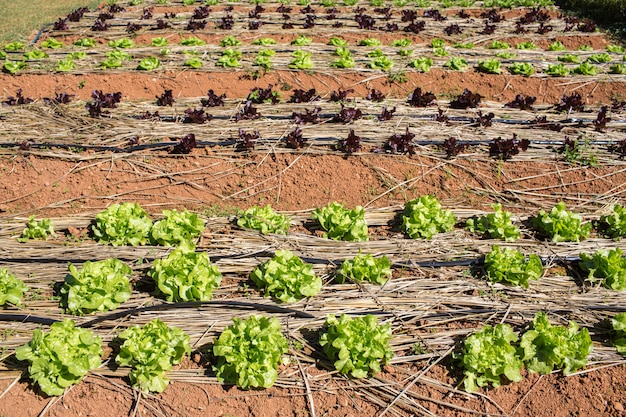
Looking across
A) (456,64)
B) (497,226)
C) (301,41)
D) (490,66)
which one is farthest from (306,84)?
(497,226)

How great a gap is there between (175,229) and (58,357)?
72.2 inches

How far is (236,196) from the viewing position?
6.67m

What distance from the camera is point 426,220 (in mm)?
5727

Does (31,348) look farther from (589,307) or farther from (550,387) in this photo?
(589,307)

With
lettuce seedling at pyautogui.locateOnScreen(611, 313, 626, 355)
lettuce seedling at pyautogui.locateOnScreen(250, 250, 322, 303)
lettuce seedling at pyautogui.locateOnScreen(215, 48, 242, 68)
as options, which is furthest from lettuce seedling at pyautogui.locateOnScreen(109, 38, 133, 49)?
lettuce seedling at pyautogui.locateOnScreen(611, 313, 626, 355)

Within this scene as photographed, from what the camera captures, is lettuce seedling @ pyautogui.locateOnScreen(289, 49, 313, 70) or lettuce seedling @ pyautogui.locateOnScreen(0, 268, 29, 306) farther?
lettuce seedling @ pyautogui.locateOnScreen(289, 49, 313, 70)

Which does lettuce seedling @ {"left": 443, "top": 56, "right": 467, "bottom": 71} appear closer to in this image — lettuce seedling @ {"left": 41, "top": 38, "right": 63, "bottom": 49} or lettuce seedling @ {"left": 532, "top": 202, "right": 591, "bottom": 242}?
lettuce seedling @ {"left": 532, "top": 202, "right": 591, "bottom": 242}

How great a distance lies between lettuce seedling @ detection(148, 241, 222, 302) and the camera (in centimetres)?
472

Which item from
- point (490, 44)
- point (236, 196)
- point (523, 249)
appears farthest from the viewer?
point (490, 44)

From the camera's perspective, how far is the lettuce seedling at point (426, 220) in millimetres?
5699

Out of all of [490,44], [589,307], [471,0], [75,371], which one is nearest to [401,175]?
[589,307]

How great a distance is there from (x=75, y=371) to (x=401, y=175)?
179 inches

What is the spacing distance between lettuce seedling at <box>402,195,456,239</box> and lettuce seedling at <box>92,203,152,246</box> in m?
2.79

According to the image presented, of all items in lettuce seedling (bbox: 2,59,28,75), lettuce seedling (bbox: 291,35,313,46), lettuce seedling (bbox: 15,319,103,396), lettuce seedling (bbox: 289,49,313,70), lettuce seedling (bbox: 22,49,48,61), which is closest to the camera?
lettuce seedling (bbox: 15,319,103,396)
